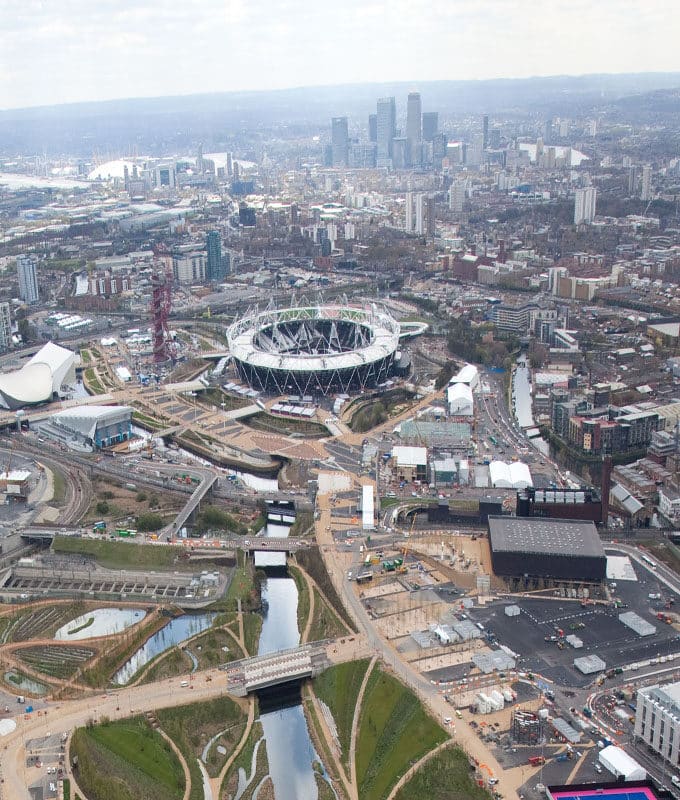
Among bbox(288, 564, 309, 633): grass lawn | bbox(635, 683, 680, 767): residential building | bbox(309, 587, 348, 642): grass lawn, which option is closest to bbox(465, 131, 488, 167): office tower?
bbox(288, 564, 309, 633): grass lawn

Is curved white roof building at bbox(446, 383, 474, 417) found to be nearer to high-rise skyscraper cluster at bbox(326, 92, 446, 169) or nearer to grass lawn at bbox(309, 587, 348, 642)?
grass lawn at bbox(309, 587, 348, 642)

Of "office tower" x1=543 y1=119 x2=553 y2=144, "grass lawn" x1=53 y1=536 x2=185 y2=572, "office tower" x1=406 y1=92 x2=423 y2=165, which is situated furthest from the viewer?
"office tower" x1=543 y1=119 x2=553 y2=144

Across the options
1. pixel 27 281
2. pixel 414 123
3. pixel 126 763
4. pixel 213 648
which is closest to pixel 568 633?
pixel 213 648

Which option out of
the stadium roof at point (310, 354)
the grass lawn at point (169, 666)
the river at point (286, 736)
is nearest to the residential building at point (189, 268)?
the stadium roof at point (310, 354)

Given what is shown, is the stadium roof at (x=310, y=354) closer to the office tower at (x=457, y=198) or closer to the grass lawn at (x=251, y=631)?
the grass lawn at (x=251, y=631)

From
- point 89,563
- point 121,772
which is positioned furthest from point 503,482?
point 121,772

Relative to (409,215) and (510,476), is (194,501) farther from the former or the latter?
(409,215)

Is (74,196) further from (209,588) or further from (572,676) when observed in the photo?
(572,676)
